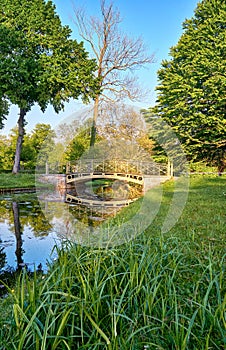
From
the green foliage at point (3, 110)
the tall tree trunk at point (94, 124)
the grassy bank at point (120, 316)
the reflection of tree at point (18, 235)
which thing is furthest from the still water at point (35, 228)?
the green foliage at point (3, 110)

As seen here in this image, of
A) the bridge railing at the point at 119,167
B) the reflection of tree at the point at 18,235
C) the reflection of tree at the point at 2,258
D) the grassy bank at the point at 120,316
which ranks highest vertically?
the bridge railing at the point at 119,167

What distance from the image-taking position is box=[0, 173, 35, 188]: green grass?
45.7ft

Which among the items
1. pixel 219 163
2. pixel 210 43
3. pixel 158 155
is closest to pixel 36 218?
pixel 158 155

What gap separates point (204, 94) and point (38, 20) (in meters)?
9.12

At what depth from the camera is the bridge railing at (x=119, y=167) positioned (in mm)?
13375

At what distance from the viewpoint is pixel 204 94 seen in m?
14.5

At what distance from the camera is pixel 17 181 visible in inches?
579

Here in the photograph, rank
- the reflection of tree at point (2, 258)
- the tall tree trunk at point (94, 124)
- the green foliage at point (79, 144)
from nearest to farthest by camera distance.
A: the reflection of tree at point (2, 258)
the green foliage at point (79, 144)
the tall tree trunk at point (94, 124)

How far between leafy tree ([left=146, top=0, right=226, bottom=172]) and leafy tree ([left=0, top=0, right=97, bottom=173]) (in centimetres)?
441

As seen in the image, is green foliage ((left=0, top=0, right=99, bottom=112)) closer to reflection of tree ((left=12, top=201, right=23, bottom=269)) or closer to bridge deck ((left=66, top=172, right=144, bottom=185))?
bridge deck ((left=66, top=172, right=144, bottom=185))

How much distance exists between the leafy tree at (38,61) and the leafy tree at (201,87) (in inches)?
174

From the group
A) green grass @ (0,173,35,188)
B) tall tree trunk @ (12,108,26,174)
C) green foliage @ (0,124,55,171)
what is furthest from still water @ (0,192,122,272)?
green foliage @ (0,124,55,171)

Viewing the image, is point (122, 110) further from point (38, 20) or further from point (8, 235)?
point (8, 235)

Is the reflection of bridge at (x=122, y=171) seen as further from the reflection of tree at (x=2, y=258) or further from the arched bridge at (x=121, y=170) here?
the reflection of tree at (x=2, y=258)
